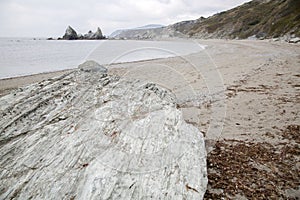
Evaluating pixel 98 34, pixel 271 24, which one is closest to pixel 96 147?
pixel 271 24

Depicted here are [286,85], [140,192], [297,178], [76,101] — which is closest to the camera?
[140,192]

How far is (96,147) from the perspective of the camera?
4.59 m

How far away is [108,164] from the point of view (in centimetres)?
417

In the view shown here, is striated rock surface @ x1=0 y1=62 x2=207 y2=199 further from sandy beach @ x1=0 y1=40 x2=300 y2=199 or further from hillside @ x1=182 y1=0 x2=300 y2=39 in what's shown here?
hillside @ x1=182 y1=0 x2=300 y2=39

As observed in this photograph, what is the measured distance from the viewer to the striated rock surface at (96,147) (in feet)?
12.7

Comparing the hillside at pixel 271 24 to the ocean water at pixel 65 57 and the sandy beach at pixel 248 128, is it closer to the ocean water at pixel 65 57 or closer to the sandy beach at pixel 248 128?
the ocean water at pixel 65 57

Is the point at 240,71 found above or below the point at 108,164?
below

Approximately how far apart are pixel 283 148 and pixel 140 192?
16.5 ft

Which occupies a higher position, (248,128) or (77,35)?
(248,128)

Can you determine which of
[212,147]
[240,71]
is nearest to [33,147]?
[212,147]

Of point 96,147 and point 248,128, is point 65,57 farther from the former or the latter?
point 96,147

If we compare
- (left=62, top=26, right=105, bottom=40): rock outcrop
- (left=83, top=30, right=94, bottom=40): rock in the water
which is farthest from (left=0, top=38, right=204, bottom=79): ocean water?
(left=83, top=30, right=94, bottom=40): rock in the water

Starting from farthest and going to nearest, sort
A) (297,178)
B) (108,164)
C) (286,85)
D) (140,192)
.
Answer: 1. (286,85)
2. (297,178)
3. (108,164)
4. (140,192)

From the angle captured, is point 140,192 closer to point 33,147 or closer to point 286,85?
point 33,147
